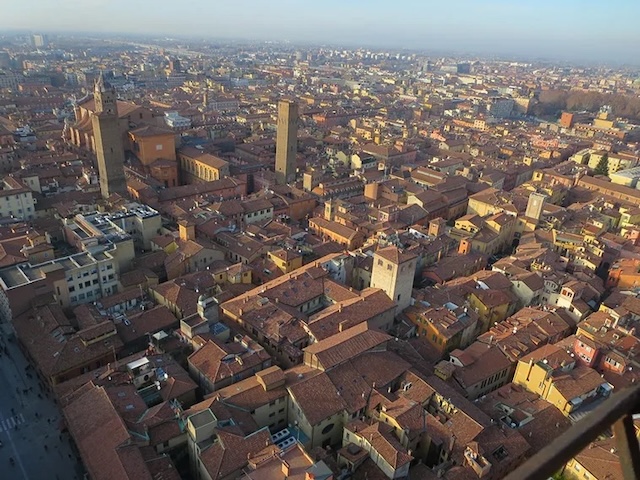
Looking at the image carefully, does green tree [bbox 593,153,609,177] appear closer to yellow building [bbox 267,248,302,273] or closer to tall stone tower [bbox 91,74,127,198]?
yellow building [bbox 267,248,302,273]

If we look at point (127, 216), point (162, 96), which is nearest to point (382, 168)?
point (127, 216)

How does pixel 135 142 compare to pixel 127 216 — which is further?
pixel 135 142

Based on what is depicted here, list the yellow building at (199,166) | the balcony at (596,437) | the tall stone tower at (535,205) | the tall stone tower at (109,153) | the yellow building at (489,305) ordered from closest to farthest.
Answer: the balcony at (596,437) < the yellow building at (489,305) < the tall stone tower at (535,205) < the tall stone tower at (109,153) < the yellow building at (199,166)

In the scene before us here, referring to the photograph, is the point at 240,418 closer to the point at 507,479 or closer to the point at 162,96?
the point at 507,479

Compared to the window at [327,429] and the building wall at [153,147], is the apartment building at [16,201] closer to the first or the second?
the building wall at [153,147]

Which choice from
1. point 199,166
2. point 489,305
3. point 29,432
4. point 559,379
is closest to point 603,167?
point 489,305

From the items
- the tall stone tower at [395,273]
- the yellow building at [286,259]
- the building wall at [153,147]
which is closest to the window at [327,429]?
the tall stone tower at [395,273]

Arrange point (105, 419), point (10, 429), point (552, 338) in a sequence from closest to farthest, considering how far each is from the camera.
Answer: point (105, 419)
point (10, 429)
point (552, 338)
